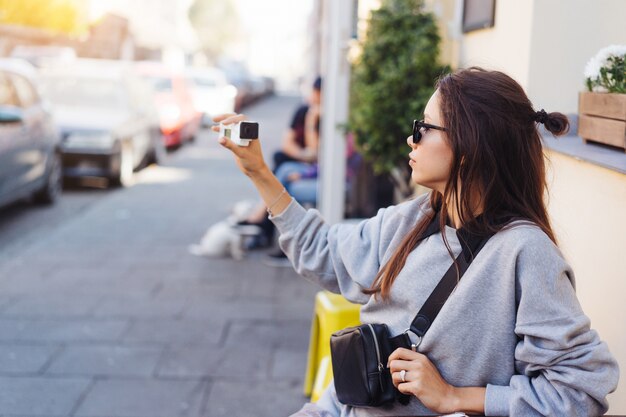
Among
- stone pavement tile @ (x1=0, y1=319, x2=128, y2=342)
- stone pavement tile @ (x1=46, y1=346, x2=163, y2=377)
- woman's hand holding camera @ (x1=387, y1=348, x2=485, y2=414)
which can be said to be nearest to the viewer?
woman's hand holding camera @ (x1=387, y1=348, x2=485, y2=414)

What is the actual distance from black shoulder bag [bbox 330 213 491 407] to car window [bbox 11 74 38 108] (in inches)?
314

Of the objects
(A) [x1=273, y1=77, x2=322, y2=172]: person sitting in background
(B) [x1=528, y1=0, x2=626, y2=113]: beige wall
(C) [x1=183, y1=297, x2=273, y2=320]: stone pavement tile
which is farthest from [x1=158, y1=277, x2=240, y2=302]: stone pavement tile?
(B) [x1=528, y1=0, x2=626, y2=113]: beige wall

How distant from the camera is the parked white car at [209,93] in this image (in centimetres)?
2300

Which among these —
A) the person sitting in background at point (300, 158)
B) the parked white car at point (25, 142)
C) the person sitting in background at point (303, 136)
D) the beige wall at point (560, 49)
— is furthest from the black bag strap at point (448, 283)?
the parked white car at point (25, 142)

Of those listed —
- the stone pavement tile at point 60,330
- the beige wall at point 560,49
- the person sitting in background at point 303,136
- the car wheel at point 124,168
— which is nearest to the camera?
the beige wall at point 560,49

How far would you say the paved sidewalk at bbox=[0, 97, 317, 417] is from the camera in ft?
13.7

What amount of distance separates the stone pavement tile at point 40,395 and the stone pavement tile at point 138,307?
1257mm

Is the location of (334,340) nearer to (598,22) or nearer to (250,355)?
(598,22)

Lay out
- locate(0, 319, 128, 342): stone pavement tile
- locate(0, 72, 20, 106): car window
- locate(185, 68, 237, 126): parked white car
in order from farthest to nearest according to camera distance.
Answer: locate(185, 68, 237, 126): parked white car
locate(0, 72, 20, 106): car window
locate(0, 319, 128, 342): stone pavement tile

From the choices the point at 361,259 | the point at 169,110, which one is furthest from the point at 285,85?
the point at 361,259

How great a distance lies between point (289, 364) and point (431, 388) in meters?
2.82

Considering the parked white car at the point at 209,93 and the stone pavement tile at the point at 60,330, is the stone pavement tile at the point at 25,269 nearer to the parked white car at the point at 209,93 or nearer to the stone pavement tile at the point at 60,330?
the stone pavement tile at the point at 60,330

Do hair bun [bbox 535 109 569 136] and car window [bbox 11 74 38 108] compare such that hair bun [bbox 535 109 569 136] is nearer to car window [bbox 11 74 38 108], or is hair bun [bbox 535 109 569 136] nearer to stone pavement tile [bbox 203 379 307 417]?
stone pavement tile [bbox 203 379 307 417]

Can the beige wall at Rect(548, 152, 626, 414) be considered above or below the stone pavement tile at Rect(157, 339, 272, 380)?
above
